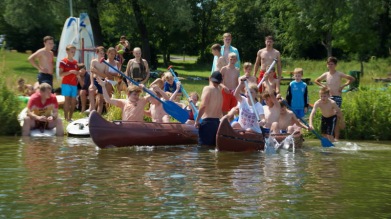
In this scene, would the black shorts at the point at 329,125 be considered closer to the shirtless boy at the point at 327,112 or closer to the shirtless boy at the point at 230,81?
the shirtless boy at the point at 327,112

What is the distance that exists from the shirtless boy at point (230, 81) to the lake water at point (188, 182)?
156 centimetres

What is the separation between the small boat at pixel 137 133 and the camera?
1352 centimetres

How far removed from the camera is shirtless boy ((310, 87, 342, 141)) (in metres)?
15.1

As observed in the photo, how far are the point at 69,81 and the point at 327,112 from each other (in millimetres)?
5373

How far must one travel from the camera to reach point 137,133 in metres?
13.7

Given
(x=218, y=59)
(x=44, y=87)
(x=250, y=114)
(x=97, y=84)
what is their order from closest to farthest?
(x=250, y=114), (x=44, y=87), (x=218, y=59), (x=97, y=84)

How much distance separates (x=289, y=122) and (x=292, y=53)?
120 feet

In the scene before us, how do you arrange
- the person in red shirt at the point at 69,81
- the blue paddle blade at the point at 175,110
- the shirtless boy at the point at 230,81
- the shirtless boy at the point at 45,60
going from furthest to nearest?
the person in red shirt at the point at 69,81 → the shirtless boy at the point at 45,60 → the shirtless boy at the point at 230,81 → the blue paddle blade at the point at 175,110

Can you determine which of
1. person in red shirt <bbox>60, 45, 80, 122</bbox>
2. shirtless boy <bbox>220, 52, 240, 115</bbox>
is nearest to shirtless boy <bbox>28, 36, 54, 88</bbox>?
person in red shirt <bbox>60, 45, 80, 122</bbox>

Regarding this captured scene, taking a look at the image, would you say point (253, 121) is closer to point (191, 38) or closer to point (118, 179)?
point (118, 179)

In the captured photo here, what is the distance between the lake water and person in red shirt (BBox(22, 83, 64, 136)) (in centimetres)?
113

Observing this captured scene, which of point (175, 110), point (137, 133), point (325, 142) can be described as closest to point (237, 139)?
point (137, 133)

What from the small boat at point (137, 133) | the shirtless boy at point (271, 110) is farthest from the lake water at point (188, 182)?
the shirtless boy at point (271, 110)

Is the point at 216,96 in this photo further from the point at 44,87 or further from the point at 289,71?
the point at 289,71
